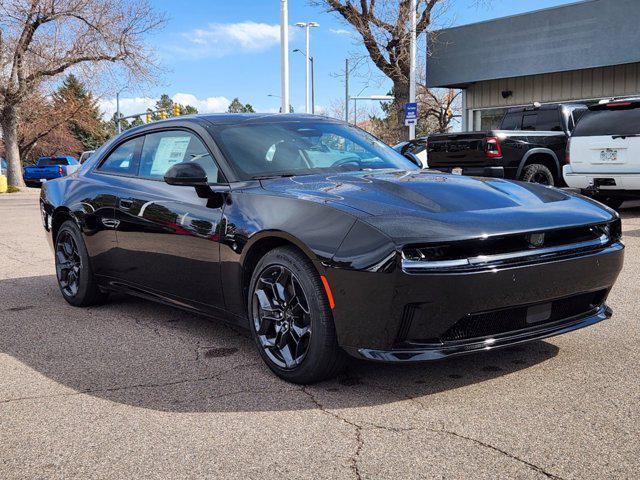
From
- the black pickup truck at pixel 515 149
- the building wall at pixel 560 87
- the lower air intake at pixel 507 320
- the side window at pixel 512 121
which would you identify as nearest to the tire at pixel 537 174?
the black pickup truck at pixel 515 149

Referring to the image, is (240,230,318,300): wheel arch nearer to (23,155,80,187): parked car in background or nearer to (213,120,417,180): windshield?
(213,120,417,180): windshield

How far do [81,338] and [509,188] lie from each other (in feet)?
9.76

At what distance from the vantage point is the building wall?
20.1 metres

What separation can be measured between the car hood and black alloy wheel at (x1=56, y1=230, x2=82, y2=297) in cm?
243

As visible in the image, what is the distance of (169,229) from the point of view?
14.4ft

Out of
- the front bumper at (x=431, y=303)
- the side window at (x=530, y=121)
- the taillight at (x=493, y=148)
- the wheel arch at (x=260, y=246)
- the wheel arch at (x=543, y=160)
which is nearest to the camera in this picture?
the front bumper at (x=431, y=303)

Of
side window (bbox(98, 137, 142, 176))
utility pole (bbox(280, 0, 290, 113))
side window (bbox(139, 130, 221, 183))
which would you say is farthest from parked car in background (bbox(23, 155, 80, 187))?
side window (bbox(139, 130, 221, 183))

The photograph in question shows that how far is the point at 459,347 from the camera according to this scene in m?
3.22

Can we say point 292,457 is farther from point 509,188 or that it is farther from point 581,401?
point 509,188

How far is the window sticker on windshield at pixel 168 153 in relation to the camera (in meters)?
4.69

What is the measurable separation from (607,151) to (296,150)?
7.69 m

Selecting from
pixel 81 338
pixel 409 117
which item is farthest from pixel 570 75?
pixel 81 338

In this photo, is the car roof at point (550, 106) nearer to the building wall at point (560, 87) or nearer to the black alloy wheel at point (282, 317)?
the building wall at point (560, 87)

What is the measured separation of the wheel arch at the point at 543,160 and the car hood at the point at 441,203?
304 inches
